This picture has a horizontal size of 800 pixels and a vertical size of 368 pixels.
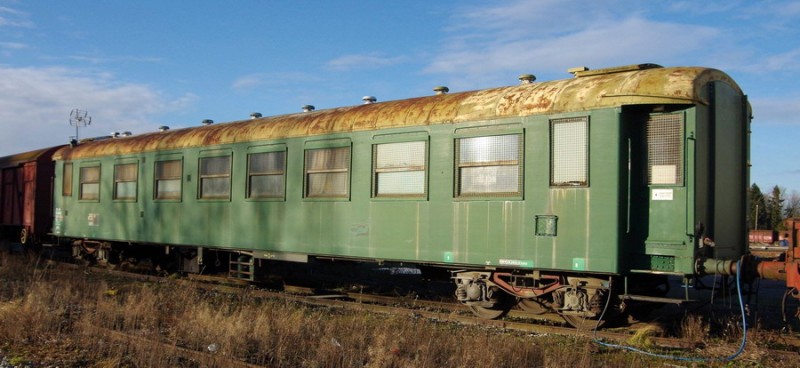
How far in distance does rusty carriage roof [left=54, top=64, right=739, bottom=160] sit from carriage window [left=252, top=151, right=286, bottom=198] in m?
0.33

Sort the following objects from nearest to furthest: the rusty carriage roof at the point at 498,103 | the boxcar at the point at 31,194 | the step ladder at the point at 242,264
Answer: the rusty carriage roof at the point at 498,103 → the step ladder at the point at 242,264 → the boxcar at the point at 31,194

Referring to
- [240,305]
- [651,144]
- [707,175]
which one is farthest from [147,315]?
[707,175]

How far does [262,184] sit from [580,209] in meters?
5.79

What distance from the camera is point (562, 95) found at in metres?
8.09

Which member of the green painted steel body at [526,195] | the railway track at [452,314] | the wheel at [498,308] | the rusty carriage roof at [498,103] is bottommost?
the railway track at [452,314]

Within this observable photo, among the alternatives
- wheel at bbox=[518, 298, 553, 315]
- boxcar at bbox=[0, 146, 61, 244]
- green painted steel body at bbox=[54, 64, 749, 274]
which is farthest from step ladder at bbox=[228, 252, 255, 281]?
boxcar at bbox=[0, 146, 61, 244]

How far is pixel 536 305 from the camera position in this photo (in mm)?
8656

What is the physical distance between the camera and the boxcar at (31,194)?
1811cm

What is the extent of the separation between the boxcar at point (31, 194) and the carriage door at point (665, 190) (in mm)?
15866

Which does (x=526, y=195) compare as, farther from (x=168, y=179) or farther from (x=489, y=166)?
(x=168, y=179)

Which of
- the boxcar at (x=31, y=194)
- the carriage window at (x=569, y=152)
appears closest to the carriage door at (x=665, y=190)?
the carriage window at (x=569, y=152)

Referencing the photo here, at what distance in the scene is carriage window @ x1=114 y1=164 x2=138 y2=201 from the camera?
567 inches

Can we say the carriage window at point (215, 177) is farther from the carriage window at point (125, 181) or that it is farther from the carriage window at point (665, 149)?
the carriage window at point (665, 149)

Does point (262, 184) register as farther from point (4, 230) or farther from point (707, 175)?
point (4, 230)
